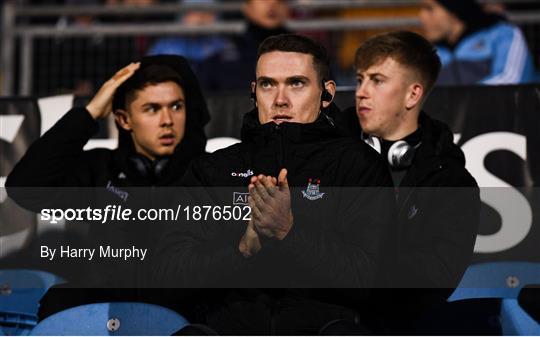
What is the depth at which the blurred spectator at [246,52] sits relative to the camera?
24.9 ft

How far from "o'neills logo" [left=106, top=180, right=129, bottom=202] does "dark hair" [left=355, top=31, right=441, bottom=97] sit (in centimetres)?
142

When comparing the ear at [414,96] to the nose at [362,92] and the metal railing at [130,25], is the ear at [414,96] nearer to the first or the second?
the nose at [362,92]

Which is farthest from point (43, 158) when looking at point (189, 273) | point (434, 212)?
point (434, 212)

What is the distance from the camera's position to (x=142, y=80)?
5344mm

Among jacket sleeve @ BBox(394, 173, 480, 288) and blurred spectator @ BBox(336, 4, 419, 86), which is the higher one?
blurred spectator @ BBox(336, 4, 419, 86)

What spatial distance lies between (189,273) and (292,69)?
3.38 ft

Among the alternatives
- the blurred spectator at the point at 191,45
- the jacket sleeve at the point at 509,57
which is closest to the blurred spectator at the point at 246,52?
the blurred spectator at the point at 191,45

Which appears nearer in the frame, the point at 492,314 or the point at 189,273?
the point at 189,273

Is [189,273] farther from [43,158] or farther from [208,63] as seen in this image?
[208,63]

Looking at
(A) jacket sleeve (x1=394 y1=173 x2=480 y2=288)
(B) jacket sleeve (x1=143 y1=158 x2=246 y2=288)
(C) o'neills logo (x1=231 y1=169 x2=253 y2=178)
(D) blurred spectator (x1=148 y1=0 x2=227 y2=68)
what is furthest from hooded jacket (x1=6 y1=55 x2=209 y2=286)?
(D) blurred spectator (x1=148 y1=0 x2=227 y2=68)

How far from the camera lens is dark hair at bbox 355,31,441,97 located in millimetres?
5242

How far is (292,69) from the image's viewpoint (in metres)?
4.41

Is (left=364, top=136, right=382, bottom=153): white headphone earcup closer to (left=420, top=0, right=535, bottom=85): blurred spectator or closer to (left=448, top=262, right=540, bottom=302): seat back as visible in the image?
(left=448, top=262, right=540, bottom=302): seat back

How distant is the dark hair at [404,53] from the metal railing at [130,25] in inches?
129
